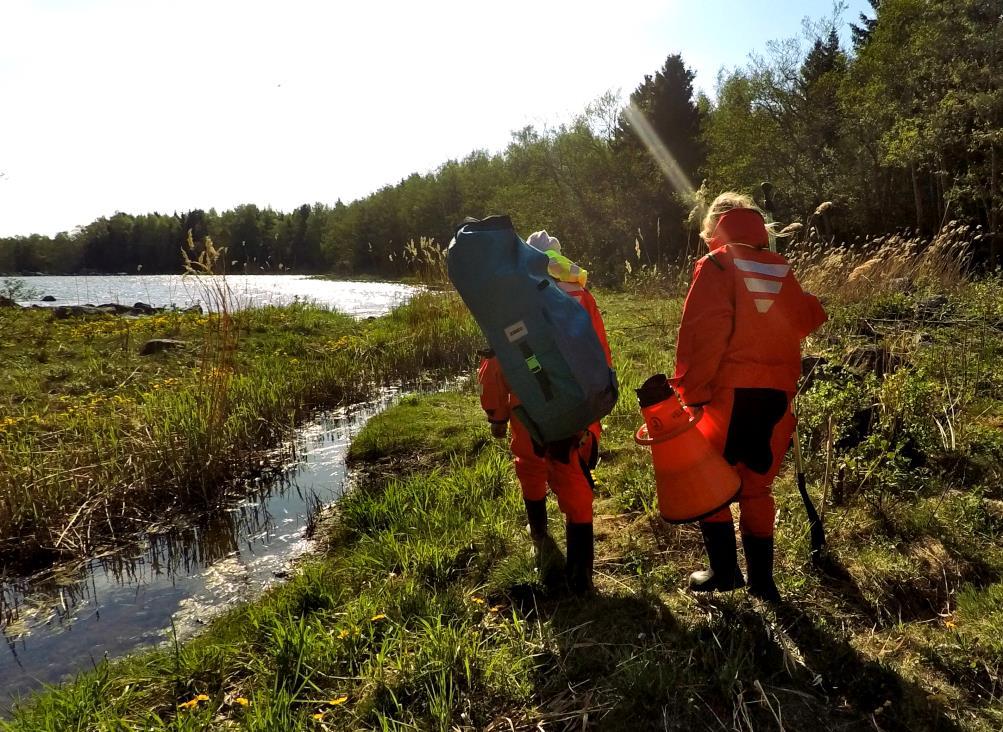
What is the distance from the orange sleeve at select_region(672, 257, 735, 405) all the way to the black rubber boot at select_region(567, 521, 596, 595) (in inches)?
35.0

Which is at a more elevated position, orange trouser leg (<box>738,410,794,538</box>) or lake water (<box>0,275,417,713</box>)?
orange trouser leg (<box>738,410,794,538</box>)

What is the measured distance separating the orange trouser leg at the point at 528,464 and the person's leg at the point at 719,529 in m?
0.84

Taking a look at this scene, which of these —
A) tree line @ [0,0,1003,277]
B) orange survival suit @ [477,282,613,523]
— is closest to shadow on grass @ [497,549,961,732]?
orange survival suit @ [477,282,613,523]

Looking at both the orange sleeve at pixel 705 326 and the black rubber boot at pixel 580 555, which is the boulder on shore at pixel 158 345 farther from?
the orange sleeve at pixel 705 326

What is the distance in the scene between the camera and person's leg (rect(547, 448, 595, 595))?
2.78 m

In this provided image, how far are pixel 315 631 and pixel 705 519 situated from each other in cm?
190

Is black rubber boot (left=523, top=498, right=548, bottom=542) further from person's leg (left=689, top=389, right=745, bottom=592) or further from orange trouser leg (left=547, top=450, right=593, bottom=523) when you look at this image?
person's leg (left=689, top=389, right=745, bottom=592)

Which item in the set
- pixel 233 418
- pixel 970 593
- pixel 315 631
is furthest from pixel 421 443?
pixel 970 593

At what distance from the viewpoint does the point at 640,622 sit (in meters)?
2.62

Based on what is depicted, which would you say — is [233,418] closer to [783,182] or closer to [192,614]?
[192,614]

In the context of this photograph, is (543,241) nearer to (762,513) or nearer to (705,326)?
(705,326)

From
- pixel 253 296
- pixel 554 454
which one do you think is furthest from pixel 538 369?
pixel 253 296

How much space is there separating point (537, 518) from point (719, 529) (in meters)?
1.06

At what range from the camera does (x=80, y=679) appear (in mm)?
2574
